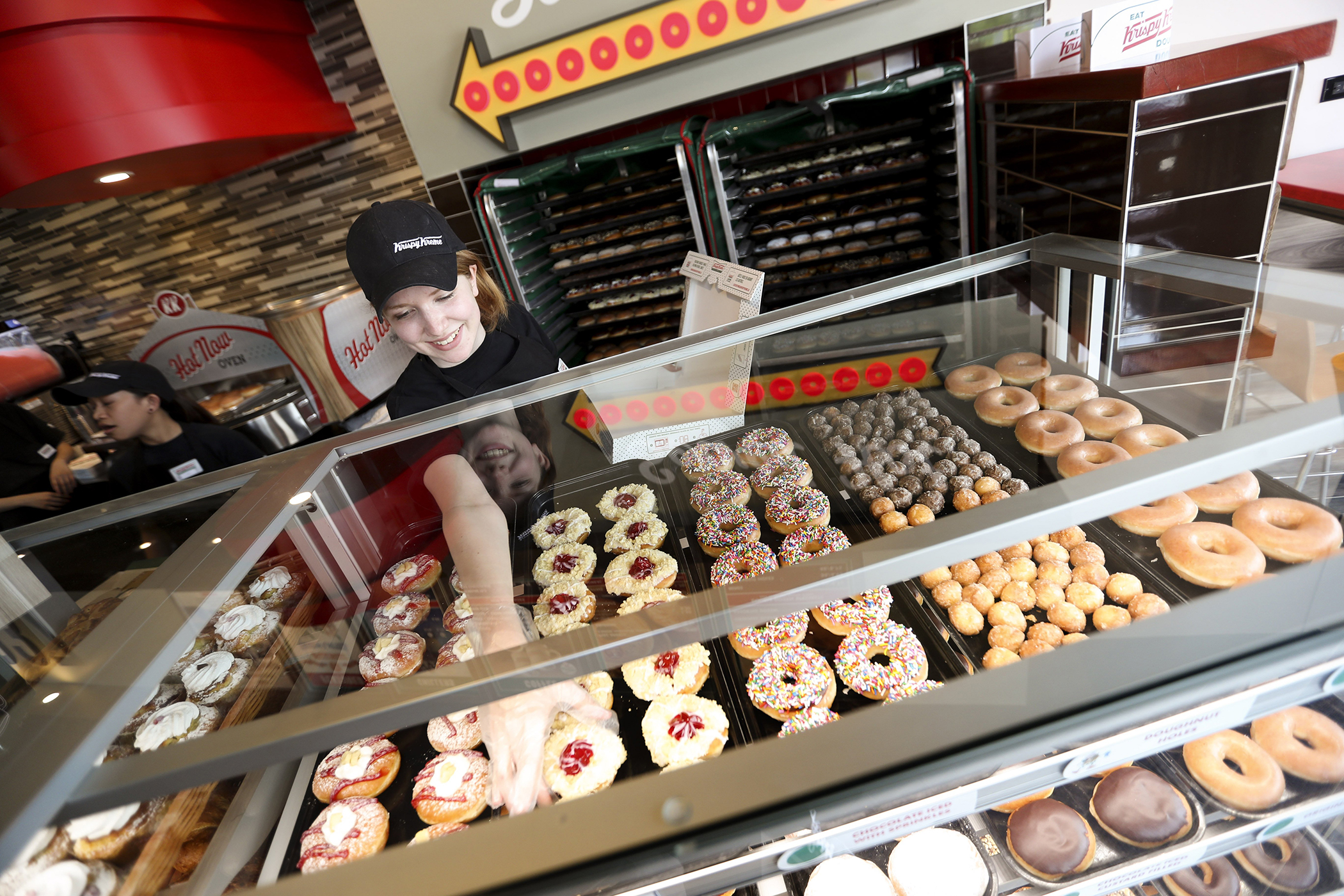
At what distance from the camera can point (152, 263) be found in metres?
5.11

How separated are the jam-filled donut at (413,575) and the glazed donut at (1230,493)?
1.46 metres

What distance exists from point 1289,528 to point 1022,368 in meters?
0.59

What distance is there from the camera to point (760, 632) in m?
1.31

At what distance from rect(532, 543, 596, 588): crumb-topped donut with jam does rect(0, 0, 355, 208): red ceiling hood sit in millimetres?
3258

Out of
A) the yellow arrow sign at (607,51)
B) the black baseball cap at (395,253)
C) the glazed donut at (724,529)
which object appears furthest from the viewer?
the yellow arrow sign at (607,51)

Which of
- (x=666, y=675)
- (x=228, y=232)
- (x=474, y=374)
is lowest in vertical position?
(x=666, y=675)

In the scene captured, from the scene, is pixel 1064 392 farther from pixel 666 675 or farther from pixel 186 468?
pixel 186 468

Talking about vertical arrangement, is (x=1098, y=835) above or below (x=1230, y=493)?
below

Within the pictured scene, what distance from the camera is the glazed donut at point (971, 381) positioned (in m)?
1.50

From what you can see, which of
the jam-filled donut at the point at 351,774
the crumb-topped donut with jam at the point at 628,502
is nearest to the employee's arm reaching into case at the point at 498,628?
the crumb-topped donut with jam at the point at 628,502

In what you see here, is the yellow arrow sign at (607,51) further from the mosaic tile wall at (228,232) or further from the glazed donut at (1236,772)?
the glazed donut at (1236,772)

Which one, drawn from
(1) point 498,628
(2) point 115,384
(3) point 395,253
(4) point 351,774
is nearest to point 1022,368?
(1) point 498,628

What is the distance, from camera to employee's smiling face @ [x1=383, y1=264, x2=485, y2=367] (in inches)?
63.5

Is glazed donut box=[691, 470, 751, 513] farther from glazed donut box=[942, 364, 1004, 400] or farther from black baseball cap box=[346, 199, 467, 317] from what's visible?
black baseball cap box=[346, 199, 467, 317]
